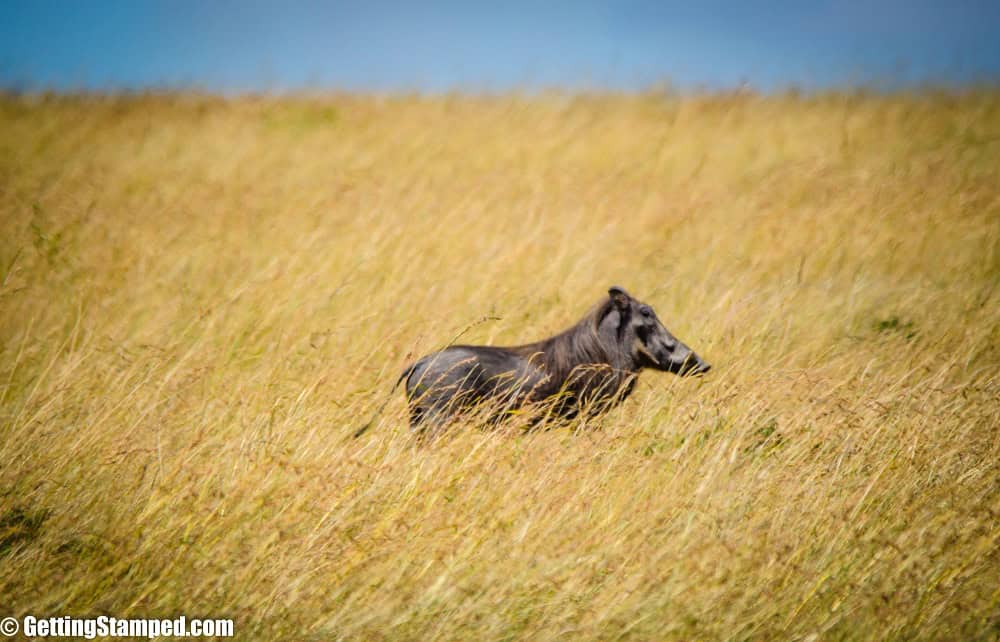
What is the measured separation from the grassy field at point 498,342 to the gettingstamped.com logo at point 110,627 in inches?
2.2

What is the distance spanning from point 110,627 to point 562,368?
286cm

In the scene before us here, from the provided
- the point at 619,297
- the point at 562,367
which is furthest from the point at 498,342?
the point at 619,297

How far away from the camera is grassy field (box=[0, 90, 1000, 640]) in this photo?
8.77 feet

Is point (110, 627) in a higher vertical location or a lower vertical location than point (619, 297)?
lower

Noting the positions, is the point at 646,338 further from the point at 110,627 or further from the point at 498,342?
the point at 110,627

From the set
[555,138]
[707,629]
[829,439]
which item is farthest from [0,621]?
[555,138]

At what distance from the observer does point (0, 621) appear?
2412 millimetres

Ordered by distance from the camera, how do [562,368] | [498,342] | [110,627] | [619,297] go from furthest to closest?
[498,342]
[619,297]
[562,368]
[110,627]

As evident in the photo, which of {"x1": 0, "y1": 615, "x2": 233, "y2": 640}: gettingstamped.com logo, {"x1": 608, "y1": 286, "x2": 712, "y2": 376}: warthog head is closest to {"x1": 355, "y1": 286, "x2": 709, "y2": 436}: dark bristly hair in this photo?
{"x1": 608, "y1": 286, "x2": 712, "y2": 376}: warthog head

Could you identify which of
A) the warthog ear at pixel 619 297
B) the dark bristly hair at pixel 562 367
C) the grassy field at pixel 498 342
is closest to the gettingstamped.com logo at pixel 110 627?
the grassy field at pixel 498 342

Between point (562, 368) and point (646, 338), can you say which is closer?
point (562, 368)

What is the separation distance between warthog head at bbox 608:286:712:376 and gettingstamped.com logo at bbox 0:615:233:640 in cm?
302

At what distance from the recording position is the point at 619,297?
4.66 m

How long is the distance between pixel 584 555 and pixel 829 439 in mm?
1529
